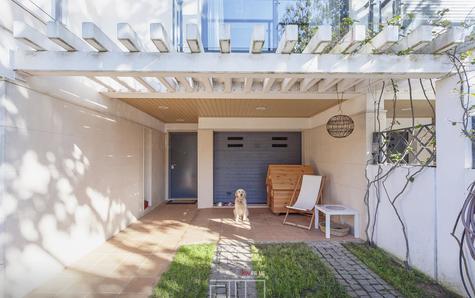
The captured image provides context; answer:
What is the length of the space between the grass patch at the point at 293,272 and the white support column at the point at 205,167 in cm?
368

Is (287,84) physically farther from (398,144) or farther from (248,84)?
(398,144)

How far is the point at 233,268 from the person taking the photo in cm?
372

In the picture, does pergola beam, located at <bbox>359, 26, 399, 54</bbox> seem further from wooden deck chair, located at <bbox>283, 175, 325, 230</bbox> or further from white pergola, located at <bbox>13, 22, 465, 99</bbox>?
wooden deck chair, located at <bbox>283, 175, 325, 230</bbox>

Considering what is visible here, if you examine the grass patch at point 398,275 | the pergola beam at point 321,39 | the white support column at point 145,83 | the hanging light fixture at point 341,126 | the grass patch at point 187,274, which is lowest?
the grass patch at point 398,275

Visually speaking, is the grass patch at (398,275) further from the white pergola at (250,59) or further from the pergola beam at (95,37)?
the pergola beam at (95,37)

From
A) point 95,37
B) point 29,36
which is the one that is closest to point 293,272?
point 95,37

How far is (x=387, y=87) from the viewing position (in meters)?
4.64

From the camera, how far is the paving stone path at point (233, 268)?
309 cm

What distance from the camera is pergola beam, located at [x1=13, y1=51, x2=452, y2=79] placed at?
9.19 ft

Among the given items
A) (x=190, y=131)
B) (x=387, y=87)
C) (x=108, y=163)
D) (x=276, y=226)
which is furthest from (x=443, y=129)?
(x=190, y=131)

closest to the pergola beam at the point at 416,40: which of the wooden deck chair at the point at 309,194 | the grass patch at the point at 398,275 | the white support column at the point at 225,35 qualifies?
the white support column at the point at 225,35

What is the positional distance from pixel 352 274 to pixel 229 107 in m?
4.03

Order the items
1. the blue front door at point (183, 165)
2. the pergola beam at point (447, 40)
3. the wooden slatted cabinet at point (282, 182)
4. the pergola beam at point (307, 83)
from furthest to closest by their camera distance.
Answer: the blue front door at point (183, 165), the wooden slatted cabinet at point (282, 182), the pergola beam at point (307, 83), the pergola beam at point (447, 40)

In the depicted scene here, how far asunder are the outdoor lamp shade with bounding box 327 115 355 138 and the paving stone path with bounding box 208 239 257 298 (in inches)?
91.0
